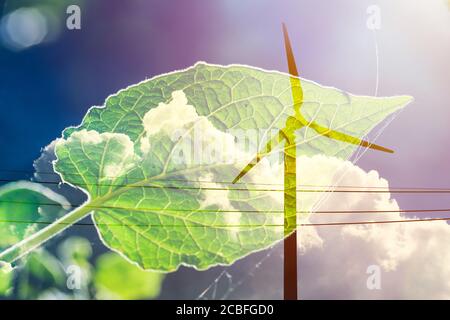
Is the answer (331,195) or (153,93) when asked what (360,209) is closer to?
(331,195)

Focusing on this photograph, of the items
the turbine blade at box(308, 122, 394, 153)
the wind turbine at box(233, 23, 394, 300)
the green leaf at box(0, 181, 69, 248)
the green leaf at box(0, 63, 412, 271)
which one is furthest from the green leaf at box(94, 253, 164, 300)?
the turbine blade at box(308, 122, 394, 153)

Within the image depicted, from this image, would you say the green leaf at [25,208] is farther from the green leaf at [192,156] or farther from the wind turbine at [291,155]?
the wind turbine at [291,155]

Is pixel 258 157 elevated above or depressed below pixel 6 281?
above

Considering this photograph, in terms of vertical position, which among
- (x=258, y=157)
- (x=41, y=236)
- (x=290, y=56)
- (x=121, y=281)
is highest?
(x=290, y=56)

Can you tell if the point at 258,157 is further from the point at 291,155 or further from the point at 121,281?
the point at 121,281

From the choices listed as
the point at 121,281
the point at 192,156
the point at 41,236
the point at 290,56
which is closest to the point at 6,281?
the point at 41,236

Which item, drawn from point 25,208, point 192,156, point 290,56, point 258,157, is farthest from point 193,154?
point 25,208
